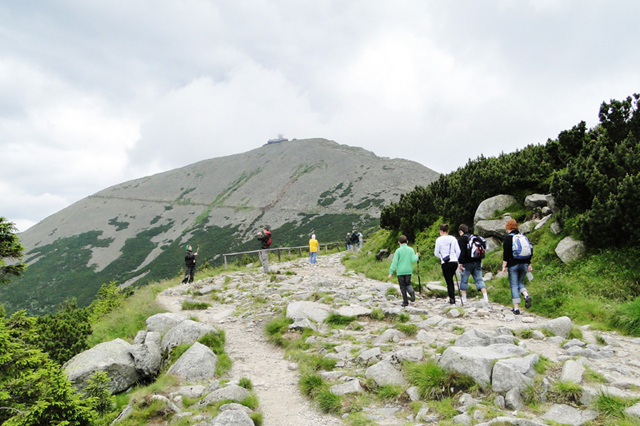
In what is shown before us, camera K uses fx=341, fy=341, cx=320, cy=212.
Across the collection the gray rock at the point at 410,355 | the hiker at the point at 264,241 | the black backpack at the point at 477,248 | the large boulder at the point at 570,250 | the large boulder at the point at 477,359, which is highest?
the hiker at the point at 264,241

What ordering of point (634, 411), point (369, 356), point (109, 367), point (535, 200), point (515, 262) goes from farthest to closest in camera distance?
1. point (535, 200)
2. point (515, 262)
3. point (109, 367)
4. point (369, 356)
5. point (634, 411)

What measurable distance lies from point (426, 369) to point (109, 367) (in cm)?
713

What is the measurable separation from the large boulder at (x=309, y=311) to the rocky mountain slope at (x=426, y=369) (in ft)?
0.10

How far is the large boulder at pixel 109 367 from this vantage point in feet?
25.4

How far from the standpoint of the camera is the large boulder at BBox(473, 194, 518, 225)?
49.3 feet

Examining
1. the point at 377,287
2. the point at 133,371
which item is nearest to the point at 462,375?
the point at 133,371

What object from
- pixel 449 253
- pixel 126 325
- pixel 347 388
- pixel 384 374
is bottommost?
pixel 347 388

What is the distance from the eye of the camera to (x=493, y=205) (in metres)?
15.1

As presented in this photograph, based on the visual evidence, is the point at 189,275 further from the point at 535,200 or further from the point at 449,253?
the point at 535,200

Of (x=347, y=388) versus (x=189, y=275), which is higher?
(x=189, y=275)

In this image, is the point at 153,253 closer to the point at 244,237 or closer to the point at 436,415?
the point at 244,237

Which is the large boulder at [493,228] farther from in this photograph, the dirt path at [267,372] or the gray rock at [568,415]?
the gray rock at [568,415]

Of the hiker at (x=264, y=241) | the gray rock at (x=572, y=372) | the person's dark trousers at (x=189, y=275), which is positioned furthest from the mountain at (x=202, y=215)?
the gray rock at (x=572, y=372)

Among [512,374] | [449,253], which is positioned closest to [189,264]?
[449,253]
